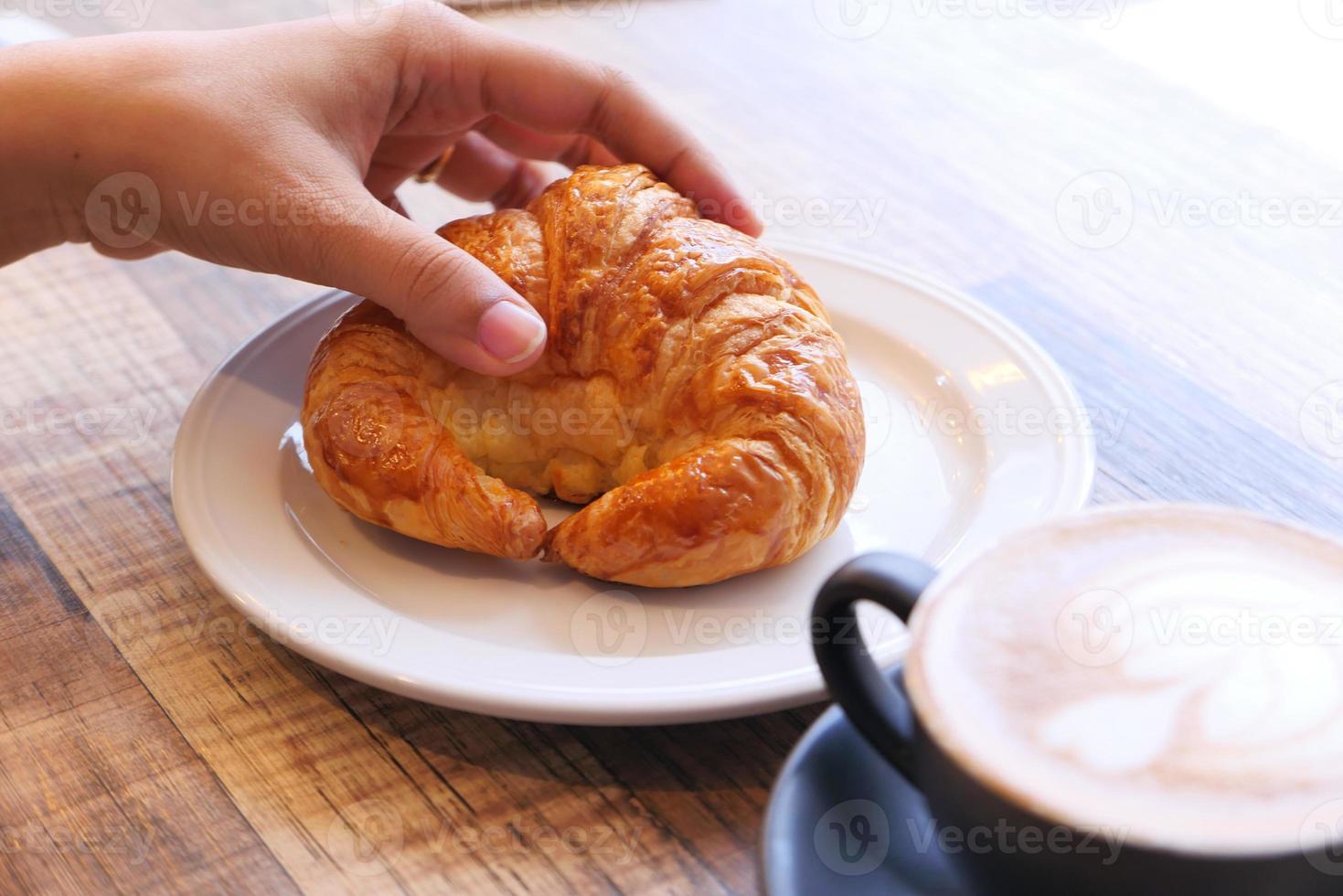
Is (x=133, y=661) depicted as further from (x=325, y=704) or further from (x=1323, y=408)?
(x=1323, y=408)

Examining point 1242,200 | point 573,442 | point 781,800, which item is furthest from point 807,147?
point 781,800

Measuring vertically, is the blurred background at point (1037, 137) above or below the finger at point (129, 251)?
above

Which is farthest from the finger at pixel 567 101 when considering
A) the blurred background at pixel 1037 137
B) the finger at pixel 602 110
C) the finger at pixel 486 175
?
the finger at pixel 486 175

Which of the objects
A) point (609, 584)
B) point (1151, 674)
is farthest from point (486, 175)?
point (1151, 674)

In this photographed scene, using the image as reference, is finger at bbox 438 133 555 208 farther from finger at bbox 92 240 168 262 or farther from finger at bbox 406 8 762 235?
finger at bbox 92 240 168 262

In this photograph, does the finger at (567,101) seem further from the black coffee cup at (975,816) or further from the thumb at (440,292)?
the black coffee cup at (975,816)

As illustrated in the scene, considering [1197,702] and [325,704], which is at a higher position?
[1197,702]

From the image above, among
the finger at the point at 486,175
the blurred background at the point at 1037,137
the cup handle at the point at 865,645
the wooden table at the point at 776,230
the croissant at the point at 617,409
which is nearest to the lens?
the cup handle at the point at 865,645
